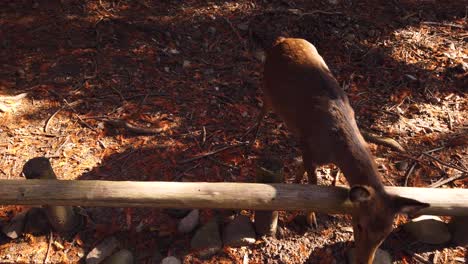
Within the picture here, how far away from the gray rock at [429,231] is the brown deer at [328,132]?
0.99 metres

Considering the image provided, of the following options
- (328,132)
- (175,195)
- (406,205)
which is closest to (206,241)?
(175,195)

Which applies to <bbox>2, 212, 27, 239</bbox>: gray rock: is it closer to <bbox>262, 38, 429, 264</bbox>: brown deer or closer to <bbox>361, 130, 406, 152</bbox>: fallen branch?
<bbox>262, 38, 429, 264</bbox>: brown deer

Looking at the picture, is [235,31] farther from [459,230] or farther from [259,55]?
[459,230]

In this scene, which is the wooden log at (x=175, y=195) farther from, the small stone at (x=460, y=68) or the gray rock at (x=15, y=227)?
the small stone at (x=460, y=68)

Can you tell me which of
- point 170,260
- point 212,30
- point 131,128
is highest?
point 212,30

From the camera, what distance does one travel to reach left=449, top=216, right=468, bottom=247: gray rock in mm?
3646

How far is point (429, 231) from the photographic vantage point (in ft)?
12.3

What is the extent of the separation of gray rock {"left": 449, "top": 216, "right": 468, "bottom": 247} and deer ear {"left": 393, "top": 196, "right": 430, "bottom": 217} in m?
1.12

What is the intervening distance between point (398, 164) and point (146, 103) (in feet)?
10.9

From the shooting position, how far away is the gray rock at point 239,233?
3.68 meters

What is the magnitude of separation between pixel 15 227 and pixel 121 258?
43.7 inches

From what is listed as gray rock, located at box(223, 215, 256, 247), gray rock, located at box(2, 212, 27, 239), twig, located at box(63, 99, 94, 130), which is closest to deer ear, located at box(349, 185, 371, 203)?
gray rock, located at box(223, 215, 256, 247)

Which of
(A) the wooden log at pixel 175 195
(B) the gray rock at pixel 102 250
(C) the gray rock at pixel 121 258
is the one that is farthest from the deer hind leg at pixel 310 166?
(B) the gray rock at pixel 102 250

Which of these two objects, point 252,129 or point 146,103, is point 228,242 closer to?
point 252,129
